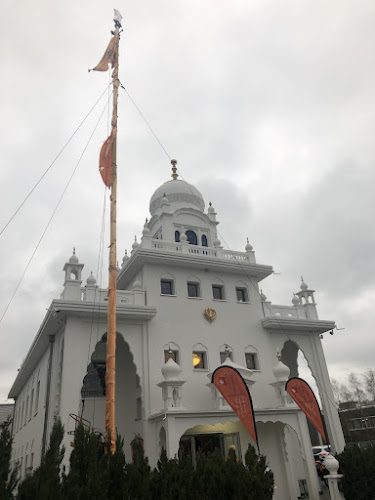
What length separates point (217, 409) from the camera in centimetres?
1747

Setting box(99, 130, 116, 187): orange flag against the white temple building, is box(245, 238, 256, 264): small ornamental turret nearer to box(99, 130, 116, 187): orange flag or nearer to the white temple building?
the white temple building

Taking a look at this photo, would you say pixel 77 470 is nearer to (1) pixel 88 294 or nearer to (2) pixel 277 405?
(1) pixel 88 294

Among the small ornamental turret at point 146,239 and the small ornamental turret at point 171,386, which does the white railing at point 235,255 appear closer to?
the small ornamental turret at point 146,239

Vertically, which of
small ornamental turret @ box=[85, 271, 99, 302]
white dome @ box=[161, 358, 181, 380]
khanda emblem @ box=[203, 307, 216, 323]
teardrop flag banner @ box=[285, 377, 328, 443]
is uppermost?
small ornamental turret @ box=[85, 271, 99, 302]

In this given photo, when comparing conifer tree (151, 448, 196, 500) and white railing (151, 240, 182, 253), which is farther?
white railing (151, 240, 182, 253)

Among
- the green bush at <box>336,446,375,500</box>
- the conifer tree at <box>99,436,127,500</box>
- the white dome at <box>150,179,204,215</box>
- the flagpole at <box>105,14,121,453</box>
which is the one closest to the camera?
the conifer tree at <box>99,436,127,500</box>

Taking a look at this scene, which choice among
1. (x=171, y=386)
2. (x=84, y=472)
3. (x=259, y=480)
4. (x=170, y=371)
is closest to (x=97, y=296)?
(x=170, y=371)

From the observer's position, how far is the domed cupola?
27025mm

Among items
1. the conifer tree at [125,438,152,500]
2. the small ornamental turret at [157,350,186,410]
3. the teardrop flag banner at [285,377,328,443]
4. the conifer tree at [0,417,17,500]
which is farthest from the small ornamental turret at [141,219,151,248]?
the conifer tree at [125,438,152,500]

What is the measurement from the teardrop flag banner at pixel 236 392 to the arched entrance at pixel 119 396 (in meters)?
4.03

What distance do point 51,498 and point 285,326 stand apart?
17.8 metres

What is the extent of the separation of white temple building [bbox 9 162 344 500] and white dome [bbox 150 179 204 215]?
6.39ft

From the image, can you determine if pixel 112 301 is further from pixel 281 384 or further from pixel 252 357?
pixel 252 357

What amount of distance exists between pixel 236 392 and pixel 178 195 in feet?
47.6
